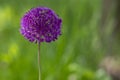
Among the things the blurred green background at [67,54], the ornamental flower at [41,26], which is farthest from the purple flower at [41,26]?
the blurred green background at [67,54]

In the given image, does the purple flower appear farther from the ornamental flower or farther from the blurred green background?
the blurred green background

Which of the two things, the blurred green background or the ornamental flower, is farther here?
the blurred green background

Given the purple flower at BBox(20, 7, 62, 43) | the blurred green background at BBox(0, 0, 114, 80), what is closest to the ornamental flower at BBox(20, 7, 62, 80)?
the purple flower at BBox(20, 7, 62, 43)

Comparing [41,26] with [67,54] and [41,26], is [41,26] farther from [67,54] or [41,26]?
[67,54]

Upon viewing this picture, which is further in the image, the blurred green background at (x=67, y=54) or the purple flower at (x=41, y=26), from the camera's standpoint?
the blurred green background at (x=67, y=54)

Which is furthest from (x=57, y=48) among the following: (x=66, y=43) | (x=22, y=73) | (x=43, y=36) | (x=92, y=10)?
(x=43, y=36)

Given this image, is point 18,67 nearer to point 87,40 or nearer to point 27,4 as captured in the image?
point 87,40

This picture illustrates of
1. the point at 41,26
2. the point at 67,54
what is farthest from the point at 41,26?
the point at 67,54

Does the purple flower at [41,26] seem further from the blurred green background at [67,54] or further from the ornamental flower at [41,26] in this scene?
the blurred green background at [67,54]
